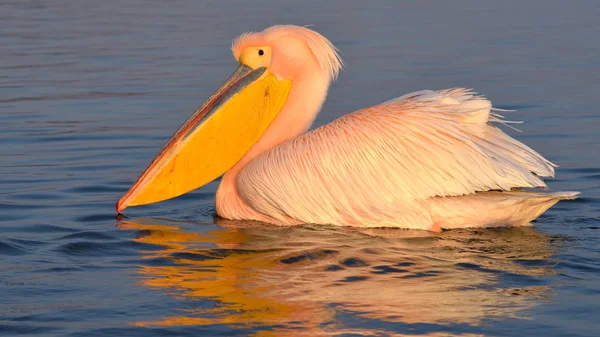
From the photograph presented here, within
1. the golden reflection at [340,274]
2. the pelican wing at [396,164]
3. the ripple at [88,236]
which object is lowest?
the golden reflection at [340,274]

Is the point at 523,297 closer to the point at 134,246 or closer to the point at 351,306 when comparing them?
the point at 351,306

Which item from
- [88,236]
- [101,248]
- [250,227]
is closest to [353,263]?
[250,227]

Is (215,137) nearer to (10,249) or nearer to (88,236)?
(88,236)

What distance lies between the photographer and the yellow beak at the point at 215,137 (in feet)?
20.8

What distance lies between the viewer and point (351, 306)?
4496 mm

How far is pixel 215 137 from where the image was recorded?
21.1 feet

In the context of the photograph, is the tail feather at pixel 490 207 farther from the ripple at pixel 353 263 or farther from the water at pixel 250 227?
the ripple at pixel 353 263

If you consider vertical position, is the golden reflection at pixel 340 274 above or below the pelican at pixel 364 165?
below

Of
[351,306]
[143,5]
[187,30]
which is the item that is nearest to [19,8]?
[143,5]

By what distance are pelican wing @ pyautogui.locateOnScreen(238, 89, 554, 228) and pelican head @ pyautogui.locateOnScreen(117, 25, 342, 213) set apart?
0.51 metres

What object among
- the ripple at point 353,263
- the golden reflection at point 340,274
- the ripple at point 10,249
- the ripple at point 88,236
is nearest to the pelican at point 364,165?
the golden reflection at point 340,274

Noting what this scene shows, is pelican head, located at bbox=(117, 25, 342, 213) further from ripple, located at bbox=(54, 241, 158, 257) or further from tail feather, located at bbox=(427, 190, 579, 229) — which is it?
tail feather, located at bbox=(427, 190, 579, 229)

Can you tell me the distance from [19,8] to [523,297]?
12.7m

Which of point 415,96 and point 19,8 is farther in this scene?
point 19,8
